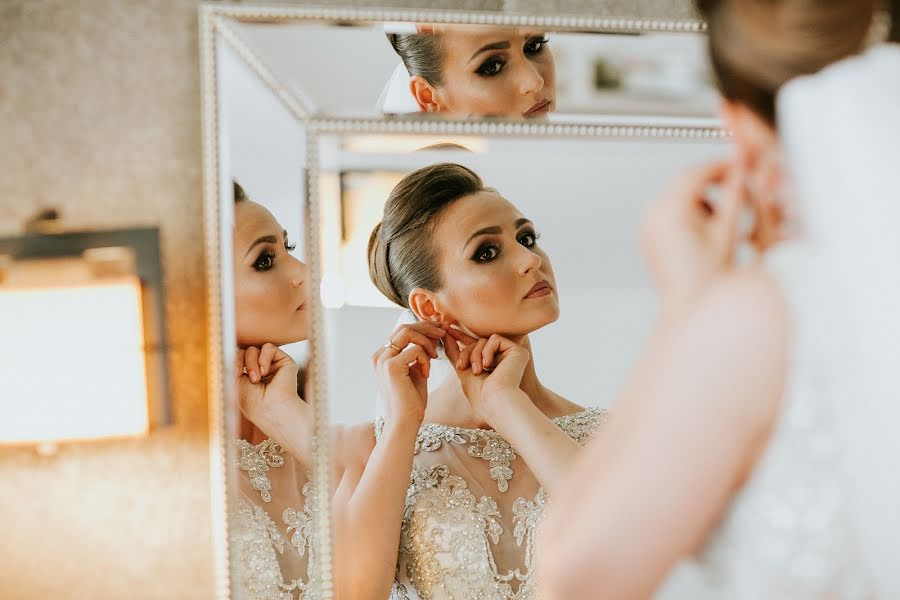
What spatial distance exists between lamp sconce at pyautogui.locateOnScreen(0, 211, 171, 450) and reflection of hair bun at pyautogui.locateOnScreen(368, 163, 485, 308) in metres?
0.27

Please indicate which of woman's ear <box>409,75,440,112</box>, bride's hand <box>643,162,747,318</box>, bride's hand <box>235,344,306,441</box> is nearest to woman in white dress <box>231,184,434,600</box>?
bride's hand <box>235,344,306,441</box>

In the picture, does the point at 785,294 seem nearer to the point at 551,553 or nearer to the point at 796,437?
the point at 796,437

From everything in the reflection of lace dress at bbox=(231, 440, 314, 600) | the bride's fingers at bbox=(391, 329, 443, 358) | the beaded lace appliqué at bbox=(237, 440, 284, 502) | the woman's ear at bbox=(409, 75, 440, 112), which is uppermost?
the woman's ear at bbox=(409, 75, 440, 112)

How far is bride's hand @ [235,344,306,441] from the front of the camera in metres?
1.07

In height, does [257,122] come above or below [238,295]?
above

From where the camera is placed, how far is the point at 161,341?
1.09 meters

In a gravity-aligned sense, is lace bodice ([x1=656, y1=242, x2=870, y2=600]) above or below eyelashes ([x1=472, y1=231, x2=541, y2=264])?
below

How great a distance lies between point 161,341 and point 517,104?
506mm

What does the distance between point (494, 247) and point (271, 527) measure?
0.42m

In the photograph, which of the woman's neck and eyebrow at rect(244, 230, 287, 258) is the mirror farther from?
the woman's neck

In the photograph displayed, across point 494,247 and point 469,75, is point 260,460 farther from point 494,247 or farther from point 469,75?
point 469,75

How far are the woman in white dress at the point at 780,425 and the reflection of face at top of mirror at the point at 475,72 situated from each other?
0.47 meters

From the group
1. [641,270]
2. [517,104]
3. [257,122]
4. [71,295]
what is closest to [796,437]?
[641,270]

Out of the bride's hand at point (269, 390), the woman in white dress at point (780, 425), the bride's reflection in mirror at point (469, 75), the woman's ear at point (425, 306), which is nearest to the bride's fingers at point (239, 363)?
the bride's hand at point (269, 390)
